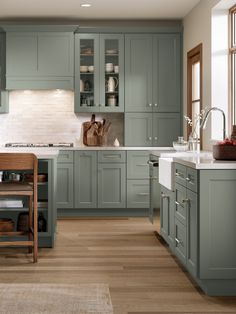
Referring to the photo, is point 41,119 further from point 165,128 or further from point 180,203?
point 180,203

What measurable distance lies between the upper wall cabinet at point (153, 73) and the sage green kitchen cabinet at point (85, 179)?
2.85ft

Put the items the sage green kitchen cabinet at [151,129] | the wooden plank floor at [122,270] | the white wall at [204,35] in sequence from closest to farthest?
1. the wooden plank floor at [122,270]
2. the white wall at [204,35]
3. the sage green kitchen cabinet at [151,129]

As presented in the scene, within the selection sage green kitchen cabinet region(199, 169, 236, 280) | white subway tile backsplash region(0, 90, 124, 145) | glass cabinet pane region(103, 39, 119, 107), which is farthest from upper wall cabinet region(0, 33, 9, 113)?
sage green kitchen cabinet region(199, 169, 236, 280)

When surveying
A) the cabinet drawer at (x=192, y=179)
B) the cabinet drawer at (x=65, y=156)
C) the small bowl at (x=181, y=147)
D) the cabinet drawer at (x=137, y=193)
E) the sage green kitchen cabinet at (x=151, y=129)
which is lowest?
the cabinet drawer at (x=137, y=193)

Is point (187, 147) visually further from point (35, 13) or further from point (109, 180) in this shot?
point (35, 13)

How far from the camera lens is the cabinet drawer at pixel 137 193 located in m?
8.19

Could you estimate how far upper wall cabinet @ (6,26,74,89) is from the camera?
27.0 ft

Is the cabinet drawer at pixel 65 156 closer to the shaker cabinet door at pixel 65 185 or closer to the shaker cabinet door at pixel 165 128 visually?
the shaker cabinet door at pixel 65 185

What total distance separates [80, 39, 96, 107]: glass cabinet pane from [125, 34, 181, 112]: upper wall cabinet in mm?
464

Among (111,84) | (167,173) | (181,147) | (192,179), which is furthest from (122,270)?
(111,84)

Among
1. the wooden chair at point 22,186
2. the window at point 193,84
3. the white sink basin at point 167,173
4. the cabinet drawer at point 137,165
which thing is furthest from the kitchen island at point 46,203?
the window at point 193,84

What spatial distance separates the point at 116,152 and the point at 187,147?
6.14ft

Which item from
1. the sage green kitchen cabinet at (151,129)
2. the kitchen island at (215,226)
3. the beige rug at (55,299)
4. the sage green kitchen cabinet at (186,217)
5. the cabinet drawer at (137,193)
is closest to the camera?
the beige rug at (55,299)

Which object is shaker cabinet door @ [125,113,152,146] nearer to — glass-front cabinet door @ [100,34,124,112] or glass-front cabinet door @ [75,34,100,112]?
glass-front cabinet door @ [100,34,124,112]
